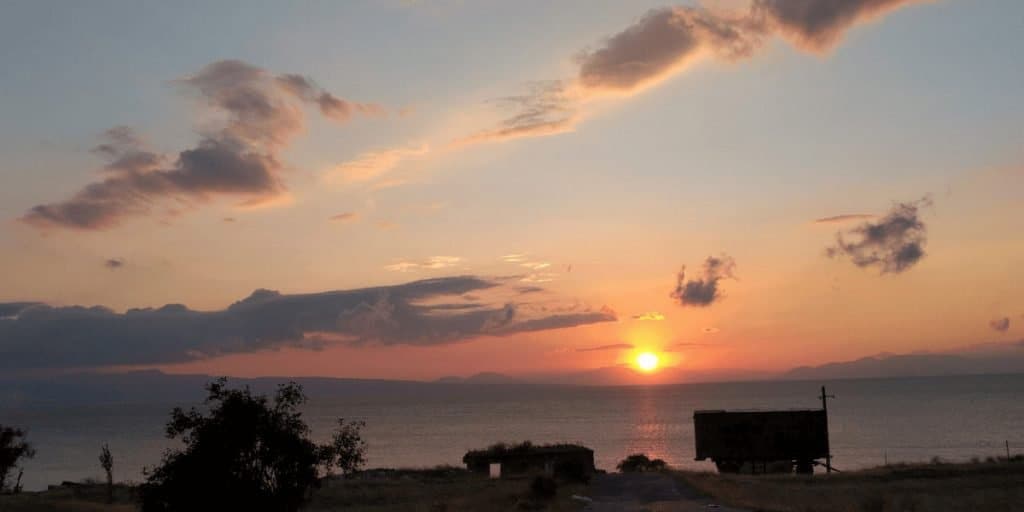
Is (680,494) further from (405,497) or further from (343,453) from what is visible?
(343,453)

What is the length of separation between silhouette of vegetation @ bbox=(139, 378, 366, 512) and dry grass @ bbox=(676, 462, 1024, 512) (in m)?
13.8

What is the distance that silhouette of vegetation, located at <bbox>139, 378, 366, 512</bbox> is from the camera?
73.9 feet

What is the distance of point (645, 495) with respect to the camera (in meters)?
34.5

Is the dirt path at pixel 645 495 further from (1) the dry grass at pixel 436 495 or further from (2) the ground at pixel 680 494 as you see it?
(1) the dry grass at pixel 436 495

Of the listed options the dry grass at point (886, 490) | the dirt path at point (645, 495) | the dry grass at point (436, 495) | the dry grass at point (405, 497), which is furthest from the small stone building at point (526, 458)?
the dry grass at point (886, 490)

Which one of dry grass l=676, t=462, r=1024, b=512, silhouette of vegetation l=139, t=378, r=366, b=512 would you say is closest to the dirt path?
dry grass l=676, t=462, r=1024, b=512

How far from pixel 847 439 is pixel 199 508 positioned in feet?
Answer: 395

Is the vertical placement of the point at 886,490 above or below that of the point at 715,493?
below

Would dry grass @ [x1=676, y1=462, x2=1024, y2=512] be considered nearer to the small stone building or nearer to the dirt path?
the dirt path

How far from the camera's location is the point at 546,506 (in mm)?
30562

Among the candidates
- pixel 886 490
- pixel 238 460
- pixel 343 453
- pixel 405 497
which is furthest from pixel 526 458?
pixel 238 460

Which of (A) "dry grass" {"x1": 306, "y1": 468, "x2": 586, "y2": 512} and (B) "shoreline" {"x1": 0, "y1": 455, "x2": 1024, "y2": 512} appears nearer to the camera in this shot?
(A) "dry grass" {"x1": 306, "y1": 468, "x2": 586, "y2": 512}

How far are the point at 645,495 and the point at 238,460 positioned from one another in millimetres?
16535

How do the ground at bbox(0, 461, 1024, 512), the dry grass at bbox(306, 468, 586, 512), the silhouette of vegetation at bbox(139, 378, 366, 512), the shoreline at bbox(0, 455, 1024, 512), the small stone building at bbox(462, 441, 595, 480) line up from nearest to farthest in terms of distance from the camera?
the silhouette of vegetation at bbox(139, 378, 366, 512) < the ground at bbox(0, 461, 1024, 512) < the dry grass at bbox(306, 468, 586, 512) < the shoreline at bbox(0, 455, 1024, 512) < the small stone building at bbox(462, 441, 595, 480)
